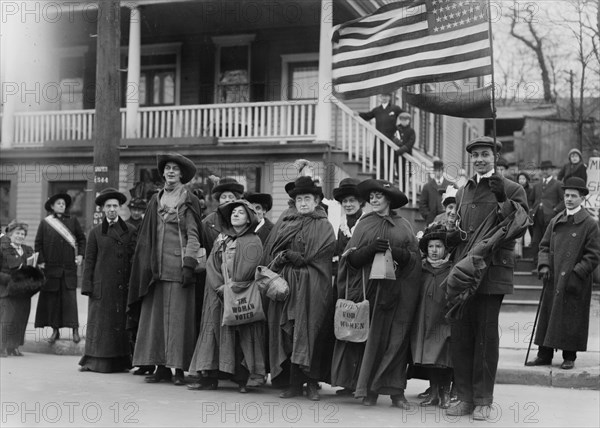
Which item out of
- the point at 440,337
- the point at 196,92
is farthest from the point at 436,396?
the point at 196,92

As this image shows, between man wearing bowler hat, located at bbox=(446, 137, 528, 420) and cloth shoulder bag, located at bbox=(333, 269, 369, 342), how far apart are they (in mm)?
805

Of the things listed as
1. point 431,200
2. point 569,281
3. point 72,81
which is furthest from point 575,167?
point 72,81

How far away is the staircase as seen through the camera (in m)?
14.4

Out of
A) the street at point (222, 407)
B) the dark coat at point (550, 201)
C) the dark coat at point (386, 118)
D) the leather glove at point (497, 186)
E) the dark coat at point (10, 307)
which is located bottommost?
the street at point (222, 407)

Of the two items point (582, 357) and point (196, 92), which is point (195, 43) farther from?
point (582, 357)

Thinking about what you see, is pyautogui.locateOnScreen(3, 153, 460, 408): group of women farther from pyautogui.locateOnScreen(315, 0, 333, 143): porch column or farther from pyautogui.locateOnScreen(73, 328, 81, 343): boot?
pyautogui.locateOnScreen(315, 0, 333, 143): porch column

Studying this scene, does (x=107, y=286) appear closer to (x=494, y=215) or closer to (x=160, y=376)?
(x=160, y=376)

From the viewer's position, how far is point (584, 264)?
31.2ft

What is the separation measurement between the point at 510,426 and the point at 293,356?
2.10 m

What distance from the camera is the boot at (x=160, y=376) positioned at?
9156mm

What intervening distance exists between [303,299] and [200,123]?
37.5 ft

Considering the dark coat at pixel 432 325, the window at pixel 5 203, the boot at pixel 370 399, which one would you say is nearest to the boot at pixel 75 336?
the boot at pixel 370 399

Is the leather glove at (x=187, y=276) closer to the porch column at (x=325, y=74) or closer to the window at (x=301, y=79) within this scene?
the porch column at (x=325, y=74)

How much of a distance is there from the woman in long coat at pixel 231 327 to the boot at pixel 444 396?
173cm
